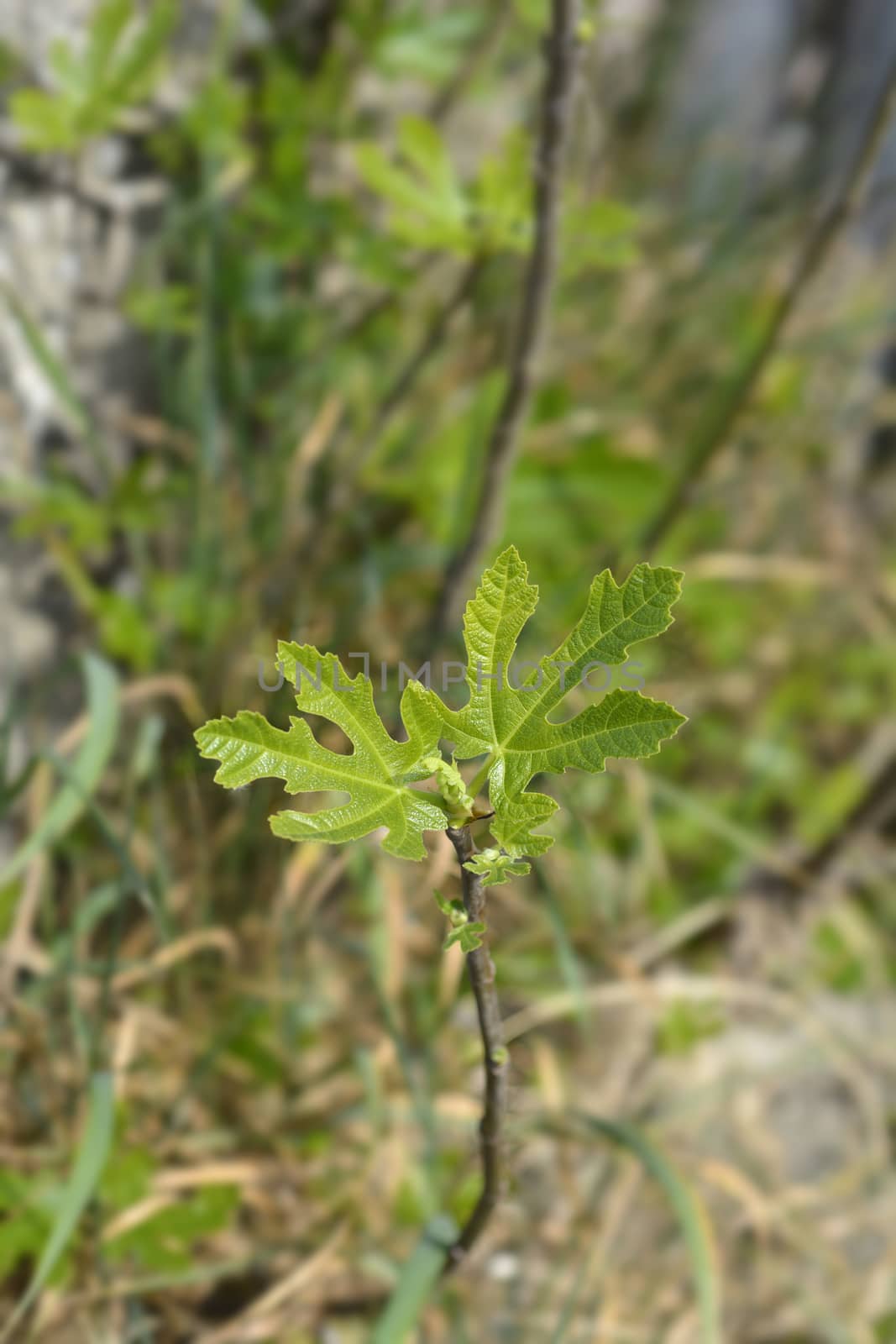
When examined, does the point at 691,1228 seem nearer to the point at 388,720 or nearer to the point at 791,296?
the point at 388,720

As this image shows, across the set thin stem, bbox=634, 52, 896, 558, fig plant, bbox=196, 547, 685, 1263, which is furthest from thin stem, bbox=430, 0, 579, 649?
fig plant, bbox=196, 547, 685, 1263

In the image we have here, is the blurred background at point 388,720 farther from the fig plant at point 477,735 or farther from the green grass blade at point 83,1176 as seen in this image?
the fig plant at point 477,735

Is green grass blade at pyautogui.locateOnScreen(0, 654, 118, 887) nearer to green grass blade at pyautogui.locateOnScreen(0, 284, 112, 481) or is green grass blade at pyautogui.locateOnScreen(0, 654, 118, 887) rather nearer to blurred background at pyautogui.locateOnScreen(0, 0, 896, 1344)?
blurred background at pyautogui.locateOnScreen(0, 0, 896, 1344)

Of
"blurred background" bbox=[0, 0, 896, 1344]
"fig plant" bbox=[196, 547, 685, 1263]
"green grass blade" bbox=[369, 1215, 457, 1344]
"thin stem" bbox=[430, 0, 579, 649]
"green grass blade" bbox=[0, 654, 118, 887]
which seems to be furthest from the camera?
"blurred background" bbox=[0, 0, 896, 1344]

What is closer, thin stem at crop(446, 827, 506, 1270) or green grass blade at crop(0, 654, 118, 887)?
thin stem at crop(446, 827, 506, 1270)

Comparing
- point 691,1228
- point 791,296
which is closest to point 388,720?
point 691,1228

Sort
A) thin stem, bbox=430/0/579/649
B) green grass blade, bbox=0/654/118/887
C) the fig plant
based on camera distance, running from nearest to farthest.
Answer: the fig plant → thin stem, bbox=430/0/579/649 → green grass blade, bbox=0/654/118/887

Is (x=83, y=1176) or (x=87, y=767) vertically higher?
(x=87, y=767)

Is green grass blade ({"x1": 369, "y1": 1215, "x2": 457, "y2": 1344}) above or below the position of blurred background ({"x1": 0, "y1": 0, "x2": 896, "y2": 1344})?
below
